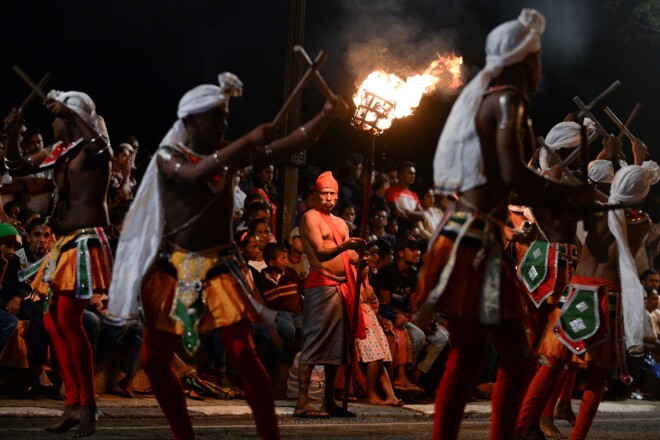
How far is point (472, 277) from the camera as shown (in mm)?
5695

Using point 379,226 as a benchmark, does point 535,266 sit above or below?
below

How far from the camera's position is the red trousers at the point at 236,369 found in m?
5.79

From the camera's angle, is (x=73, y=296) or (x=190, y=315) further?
(x=73, y=296)

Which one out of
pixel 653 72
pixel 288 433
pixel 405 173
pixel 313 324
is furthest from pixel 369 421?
pixel 653 72

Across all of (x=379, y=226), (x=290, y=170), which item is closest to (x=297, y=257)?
(x=290, y=170)

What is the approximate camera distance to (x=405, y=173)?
49.4 feet

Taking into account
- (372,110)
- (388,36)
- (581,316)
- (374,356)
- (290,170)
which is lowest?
(374,356)

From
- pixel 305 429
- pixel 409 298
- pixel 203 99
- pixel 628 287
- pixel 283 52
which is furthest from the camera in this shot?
pixel 283 52

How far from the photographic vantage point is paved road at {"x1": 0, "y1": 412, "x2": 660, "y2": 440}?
7676 millimetres

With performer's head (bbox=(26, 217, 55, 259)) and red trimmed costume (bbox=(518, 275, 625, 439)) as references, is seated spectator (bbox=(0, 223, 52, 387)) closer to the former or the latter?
performer's head (bbox=(26, 217, 55, 259))

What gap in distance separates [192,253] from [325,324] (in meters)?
4.05

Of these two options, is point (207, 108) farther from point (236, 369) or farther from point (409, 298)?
point (409, 298)

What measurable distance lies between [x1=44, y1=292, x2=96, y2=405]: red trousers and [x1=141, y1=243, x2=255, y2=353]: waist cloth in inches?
57.7

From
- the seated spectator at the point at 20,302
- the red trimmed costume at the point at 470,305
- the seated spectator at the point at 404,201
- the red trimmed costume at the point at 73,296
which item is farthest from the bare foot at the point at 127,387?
the seated spectator at the point at 404,201
